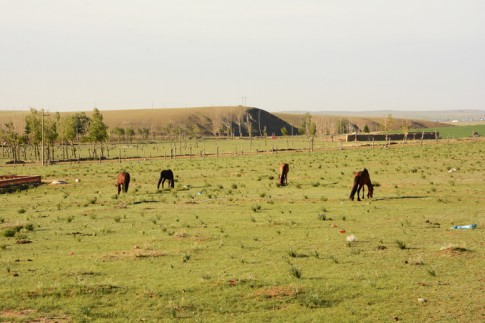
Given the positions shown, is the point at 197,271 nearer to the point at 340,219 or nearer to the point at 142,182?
the point at 340,219

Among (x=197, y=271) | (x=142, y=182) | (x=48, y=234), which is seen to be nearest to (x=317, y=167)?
(x=142, y=182)

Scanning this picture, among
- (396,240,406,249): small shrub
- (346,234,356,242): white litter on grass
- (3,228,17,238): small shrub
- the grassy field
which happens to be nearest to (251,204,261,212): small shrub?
the grassy field

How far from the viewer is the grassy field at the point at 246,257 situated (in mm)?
12828

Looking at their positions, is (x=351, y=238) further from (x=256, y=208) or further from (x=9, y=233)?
Answer: (x=9, y=233)

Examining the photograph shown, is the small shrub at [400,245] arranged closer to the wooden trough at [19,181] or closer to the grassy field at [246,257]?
the grassy field at [246,257]

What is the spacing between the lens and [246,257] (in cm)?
1795

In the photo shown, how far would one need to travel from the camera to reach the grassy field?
1283cm

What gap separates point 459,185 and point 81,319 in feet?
105

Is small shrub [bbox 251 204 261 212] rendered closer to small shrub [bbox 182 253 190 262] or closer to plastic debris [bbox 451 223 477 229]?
plastic debris [bbox 451 223 477 229]

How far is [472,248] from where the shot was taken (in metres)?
18.3

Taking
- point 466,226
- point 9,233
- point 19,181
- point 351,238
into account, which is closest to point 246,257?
point 351,238

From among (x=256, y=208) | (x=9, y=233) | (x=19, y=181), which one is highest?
(x=9, y=233)

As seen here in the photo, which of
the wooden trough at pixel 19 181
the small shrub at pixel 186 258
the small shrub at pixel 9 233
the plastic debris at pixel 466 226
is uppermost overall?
the plastic debris at pixel 466 226

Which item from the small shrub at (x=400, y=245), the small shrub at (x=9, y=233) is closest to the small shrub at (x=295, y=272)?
the small shrub at (x=400, y=245)
